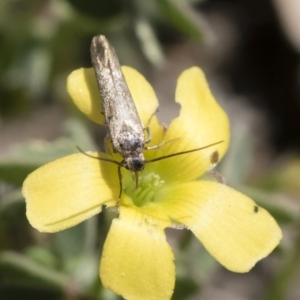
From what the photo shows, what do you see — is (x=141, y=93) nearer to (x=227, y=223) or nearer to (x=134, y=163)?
(x=134, y=163)

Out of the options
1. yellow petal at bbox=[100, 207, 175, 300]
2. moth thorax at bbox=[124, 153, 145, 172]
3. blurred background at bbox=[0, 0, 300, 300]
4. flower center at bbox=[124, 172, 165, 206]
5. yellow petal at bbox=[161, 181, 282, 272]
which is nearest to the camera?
yellow petal at bbox=[100, 207, 175, 300]

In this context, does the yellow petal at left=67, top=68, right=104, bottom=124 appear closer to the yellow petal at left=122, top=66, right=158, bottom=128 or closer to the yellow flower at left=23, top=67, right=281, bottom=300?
the yellow flower at left=23, top=67, right=281, bottom=300

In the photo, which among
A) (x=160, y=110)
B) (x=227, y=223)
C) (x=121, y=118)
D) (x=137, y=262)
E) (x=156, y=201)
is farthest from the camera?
(x=160, y=110)

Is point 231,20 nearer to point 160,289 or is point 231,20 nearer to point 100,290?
point 100,290

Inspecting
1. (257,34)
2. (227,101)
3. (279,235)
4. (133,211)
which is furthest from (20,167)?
(257,34)

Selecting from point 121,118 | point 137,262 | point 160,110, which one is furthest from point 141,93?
point 160,110

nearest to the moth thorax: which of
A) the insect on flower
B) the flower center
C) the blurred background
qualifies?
the insect on flower

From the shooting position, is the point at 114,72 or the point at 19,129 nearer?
the point at 114,72
